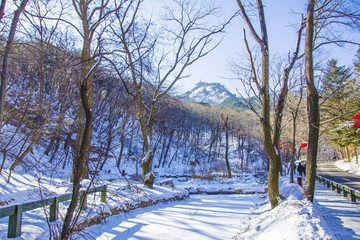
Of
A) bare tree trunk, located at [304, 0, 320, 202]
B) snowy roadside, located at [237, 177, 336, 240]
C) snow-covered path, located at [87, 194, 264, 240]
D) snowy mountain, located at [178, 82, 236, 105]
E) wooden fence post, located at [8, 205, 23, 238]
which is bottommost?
snow-covered path, located at [87, 194, 264, 240]

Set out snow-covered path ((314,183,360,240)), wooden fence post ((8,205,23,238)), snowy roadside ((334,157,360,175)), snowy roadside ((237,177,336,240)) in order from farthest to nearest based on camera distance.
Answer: snowy roadside ((334,157,360,175)), snow-covered path ((314,183,360,240)), wooden fence post ((8,205,23,238)), snowy roadside ((237,177,336,240))

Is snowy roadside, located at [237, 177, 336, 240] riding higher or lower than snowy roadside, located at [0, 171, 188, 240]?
higher

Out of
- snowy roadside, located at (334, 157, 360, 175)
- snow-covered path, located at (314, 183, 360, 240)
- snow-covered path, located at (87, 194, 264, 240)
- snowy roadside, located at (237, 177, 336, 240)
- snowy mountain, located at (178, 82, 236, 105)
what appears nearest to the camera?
snowy roadside, located at (237, 177, 336, 240)

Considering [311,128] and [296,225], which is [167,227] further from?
[311,128]

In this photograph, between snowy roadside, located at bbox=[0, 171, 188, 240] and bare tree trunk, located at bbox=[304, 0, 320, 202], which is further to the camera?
bare tree trunk, located at bbox=[304, 0, 320, 202]

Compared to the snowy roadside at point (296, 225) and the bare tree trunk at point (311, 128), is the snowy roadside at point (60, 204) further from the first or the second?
the bare tree trunk at point (311, 128)

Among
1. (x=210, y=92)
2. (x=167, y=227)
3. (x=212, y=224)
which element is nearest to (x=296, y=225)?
(x=212, y=224)

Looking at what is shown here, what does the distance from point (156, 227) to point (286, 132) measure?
85.8 feet

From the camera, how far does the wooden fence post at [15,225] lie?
408 centimetres

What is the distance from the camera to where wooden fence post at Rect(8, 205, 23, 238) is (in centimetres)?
408

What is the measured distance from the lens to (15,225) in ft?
13.5

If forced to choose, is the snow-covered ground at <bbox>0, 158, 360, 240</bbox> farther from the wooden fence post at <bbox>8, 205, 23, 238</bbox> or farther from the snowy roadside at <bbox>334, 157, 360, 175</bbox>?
the snowy roadside at <bbox>334, 157, 360, 175</bbox>

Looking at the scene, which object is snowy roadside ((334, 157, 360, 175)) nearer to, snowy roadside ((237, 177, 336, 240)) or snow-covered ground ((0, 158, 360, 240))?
snow-covered ground ((0, 158, 360, 240))

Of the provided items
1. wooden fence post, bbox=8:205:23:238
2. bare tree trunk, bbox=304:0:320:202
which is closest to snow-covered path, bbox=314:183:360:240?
bare tree trunk, bbox=304:0:320:202
